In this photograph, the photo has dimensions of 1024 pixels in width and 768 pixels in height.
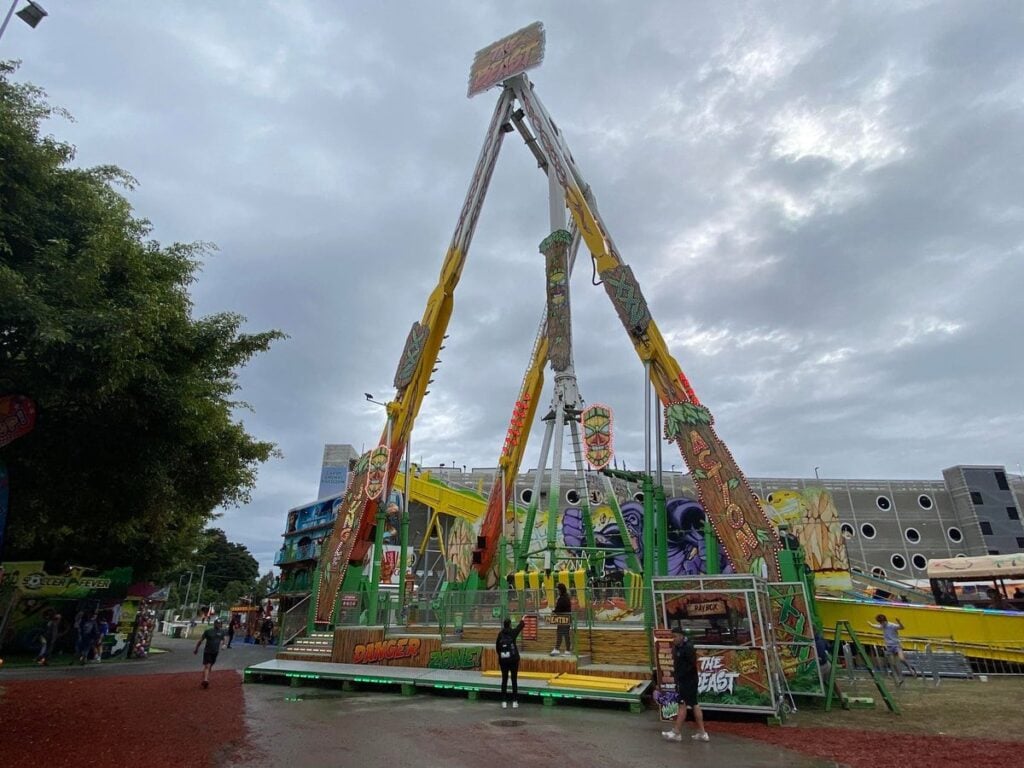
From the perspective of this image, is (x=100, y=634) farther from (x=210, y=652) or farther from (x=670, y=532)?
(x=670, y=532)

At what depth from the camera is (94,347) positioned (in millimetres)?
8359

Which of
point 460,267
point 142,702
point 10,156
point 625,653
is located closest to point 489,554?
point 460,267

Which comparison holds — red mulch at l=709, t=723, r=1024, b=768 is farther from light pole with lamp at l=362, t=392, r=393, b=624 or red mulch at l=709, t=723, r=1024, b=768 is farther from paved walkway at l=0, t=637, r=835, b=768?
light pole with lamp at l=362, t=392, r=393, b=624

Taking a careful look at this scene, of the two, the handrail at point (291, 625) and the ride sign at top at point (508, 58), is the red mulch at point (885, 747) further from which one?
the ride sign at top at point (508, 58)

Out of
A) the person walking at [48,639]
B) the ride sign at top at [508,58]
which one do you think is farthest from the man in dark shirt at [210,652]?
the ride sign at top at [508,58]

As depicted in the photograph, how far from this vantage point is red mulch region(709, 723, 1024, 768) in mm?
7680

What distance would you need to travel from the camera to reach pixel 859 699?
12.0m

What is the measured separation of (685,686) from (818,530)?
31147 millimetres

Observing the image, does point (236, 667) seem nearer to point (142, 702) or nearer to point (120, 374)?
point (142, 702)

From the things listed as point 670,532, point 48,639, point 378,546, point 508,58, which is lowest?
point 48,639

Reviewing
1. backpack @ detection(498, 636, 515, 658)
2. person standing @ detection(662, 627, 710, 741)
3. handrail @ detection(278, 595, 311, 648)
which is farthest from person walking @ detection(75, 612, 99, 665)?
person standing @ detection(662, 627, 710, 741)

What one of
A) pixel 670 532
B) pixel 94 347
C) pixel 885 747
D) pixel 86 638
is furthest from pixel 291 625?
pixel 670 532

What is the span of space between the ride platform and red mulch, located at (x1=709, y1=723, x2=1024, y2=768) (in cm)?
213

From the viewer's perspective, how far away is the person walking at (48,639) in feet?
71.3
